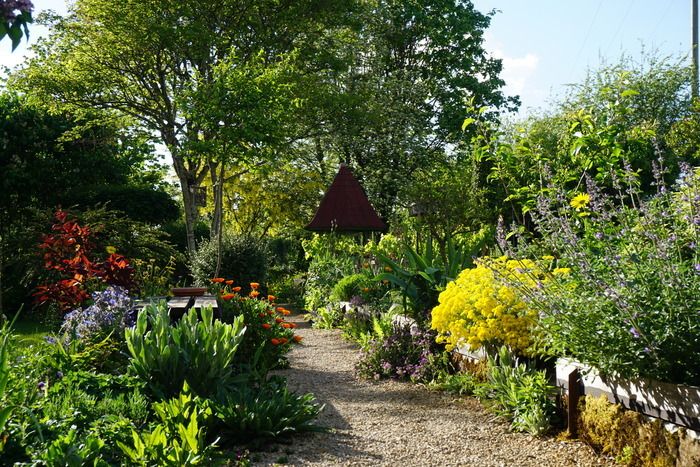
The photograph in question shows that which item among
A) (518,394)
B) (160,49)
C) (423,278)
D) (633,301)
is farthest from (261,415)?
(160,49)

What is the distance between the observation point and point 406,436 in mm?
4355

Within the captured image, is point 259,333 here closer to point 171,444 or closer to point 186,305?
point 186,305

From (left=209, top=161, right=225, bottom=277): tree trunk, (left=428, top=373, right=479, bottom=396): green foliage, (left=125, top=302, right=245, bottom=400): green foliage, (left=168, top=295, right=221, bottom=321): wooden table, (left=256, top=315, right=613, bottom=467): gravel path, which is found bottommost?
(left=256, top=315, right=613, bottom=467): gravel path

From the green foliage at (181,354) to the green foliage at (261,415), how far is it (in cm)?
22

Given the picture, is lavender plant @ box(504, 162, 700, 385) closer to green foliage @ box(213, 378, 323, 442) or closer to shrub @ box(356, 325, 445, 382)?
green foliage @ box(213, 378, 323, 442)

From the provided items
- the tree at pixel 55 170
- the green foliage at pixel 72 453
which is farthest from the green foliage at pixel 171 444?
the tree at pixel 55 170

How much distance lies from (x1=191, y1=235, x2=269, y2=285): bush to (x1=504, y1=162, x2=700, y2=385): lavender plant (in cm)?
806

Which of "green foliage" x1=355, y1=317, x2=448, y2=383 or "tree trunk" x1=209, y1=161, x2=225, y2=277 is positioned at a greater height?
"tree trunk" x1=209, y1=161, x2=225, y2=277

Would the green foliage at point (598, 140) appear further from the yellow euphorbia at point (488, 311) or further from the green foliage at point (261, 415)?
the green foliage at point (261, 415)

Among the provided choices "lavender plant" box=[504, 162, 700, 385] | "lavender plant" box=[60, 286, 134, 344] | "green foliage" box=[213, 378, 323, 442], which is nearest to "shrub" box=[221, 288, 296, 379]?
"lavender plant" box=[60, 286, 134, 344]

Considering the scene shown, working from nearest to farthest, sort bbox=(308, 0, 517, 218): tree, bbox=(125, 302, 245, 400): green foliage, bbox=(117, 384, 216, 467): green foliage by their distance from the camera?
bbox=(117, 384, 216, 467): green foliage, bbox=(125, 302, 245, 400): green foliage, bbox=(308, 0, 517, 218): tree

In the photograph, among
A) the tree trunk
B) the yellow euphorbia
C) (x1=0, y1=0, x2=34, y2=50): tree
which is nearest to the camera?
(x1=0, y1=0, x2=34, y2=50): tree

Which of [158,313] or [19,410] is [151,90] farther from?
[19,410]

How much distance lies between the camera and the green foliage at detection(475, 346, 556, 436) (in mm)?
4277
